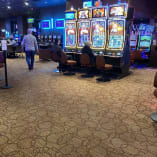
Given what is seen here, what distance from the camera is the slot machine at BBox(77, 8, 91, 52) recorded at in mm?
5953

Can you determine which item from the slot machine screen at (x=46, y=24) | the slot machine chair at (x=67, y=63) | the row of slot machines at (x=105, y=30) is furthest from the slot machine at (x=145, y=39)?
the slot machine screen at (x=46, y=24)

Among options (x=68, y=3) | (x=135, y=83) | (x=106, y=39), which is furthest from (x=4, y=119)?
(x=68, y=3)

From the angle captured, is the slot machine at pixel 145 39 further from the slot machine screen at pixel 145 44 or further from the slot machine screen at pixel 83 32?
the slot machine screen at pixel 83 32

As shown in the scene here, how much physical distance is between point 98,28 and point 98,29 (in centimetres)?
3

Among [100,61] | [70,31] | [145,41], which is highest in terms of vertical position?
[70,31]

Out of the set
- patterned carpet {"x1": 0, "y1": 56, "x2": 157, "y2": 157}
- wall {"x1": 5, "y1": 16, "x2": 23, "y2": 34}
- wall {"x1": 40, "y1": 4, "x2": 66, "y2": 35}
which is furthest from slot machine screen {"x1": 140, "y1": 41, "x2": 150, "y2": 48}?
wall {"x1": 5, "y1": 16, "x2": 23, "y2": 34}

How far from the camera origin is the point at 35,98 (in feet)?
12.3

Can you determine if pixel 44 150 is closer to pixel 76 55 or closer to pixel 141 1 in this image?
pixel 76 55

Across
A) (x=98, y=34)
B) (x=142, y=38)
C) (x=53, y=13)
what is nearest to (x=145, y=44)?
(x=142, y=38)

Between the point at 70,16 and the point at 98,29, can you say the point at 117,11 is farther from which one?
the point at 70,16

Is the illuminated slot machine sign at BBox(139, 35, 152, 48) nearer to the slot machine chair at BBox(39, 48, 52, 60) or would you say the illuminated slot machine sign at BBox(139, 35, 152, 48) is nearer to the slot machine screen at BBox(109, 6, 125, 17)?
the slot machine screen at BBox(109, 6, 125, 17)

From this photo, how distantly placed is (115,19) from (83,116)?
3526 millimetres

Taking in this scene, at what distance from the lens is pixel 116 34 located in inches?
215

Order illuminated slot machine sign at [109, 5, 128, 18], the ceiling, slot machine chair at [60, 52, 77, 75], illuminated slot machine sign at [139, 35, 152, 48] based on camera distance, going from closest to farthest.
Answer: illuminated slot machine sign at [109, 5, 128, 18] < slot machine chair at [60, 52, 77, 75] < illuminated slot machine sign at [139, 35, 152, 48] < the ceiling
